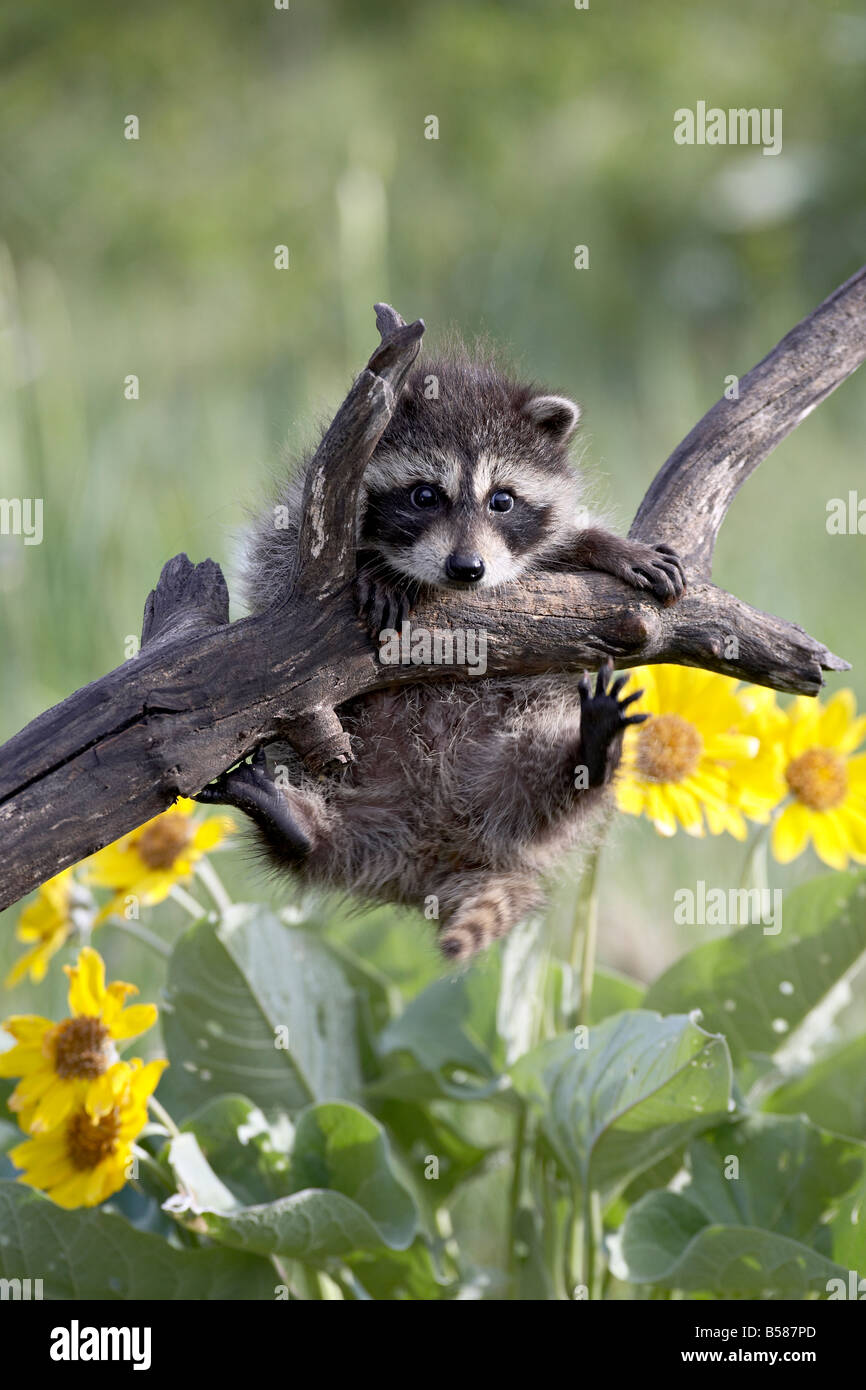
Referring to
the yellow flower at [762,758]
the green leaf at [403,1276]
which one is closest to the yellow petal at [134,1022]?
the green leaf at [403,1276]

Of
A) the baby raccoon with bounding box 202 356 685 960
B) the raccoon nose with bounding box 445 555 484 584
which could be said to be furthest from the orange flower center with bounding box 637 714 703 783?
the raccoon nose with bounding box 445 555 484 584

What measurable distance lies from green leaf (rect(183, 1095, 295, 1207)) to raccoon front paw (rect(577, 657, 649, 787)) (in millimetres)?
882

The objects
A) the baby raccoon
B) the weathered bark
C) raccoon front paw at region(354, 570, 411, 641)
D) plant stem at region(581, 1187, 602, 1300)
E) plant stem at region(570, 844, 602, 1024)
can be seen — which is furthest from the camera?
plant stem at region(570, 844, 602, 1024)

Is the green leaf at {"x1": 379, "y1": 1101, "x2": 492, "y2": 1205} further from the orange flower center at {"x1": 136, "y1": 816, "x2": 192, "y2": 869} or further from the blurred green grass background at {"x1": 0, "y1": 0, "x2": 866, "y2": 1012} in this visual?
the blurred green grass background at {"x1": 0, "y1": 0, "x2": 866, "y2": 1012}

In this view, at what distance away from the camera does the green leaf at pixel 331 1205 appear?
211cm

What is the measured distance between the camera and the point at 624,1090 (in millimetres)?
2219

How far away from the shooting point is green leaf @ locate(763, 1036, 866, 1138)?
2559 mm

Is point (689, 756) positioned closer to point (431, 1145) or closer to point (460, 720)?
point (460, 720)

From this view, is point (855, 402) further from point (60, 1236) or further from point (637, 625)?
point (60, 1236)

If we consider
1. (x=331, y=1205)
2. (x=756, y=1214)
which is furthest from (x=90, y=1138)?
(x=756, y=1214)

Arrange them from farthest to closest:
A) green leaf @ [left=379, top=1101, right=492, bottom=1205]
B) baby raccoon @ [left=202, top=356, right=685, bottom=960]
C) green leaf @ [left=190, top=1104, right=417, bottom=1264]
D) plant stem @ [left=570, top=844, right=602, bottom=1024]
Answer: green leaf @ [left=379, top=1101, right=492, bottom=1205], plant stem @ [left=570, top=844, right=602, bottom=1024], baby raccoon @ [left=202, top=356, right=685, bottom=960], green leaf @ [left=190, top=1104, right=417, bottom=1264]

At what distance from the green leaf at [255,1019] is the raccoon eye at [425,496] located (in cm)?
86

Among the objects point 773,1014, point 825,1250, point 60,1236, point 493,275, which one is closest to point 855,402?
point 493,275

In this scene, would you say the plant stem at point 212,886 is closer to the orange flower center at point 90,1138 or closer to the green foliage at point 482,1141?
the green foliage at point 482,1141
